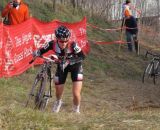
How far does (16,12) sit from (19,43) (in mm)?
1383

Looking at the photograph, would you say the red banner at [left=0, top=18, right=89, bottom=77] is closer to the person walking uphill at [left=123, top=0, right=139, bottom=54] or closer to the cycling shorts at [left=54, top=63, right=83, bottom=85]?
the cycling shorts at [left=54, top=63, right=83, bottom=85]

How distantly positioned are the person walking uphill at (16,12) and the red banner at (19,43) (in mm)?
388

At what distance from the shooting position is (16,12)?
13883mm

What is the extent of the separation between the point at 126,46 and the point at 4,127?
16.9 metres

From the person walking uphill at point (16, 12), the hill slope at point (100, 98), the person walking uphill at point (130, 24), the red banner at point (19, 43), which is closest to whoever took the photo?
the hill slope at point (100, 98)

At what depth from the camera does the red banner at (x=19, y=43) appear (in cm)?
1211

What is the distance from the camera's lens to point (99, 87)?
545 inches

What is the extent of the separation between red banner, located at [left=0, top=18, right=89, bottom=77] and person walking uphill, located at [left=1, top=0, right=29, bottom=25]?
388 mm

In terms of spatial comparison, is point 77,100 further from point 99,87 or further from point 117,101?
point 99,87

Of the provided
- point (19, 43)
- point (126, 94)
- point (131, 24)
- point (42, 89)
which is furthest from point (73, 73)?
point (131, 24)

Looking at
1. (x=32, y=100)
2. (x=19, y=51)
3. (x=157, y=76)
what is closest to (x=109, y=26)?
(x=157, y=76)

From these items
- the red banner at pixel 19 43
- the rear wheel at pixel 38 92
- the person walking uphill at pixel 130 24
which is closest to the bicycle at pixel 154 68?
the red banner at pixel 19 43

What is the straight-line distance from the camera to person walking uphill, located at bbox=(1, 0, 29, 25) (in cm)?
1388

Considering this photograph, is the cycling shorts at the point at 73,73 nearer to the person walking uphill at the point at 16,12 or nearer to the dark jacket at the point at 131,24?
the person walking uphill at the point at 16,12
